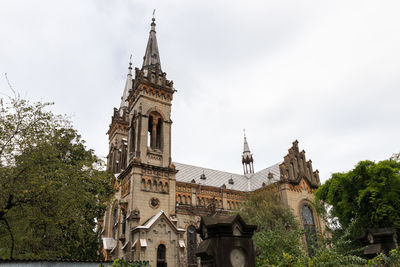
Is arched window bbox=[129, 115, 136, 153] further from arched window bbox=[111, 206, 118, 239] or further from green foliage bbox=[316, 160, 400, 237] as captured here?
green foliage bbox=[316, 160, 400, 237]

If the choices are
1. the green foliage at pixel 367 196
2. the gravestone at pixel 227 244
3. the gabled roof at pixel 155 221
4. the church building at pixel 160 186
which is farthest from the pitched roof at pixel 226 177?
the gravestone at pixel 227 244

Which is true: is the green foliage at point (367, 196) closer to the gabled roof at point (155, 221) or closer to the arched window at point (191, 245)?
the arched window at point (191, 245)

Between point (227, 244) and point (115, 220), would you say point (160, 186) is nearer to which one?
point (115, 220)

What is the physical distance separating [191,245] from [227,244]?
21302 millimetres

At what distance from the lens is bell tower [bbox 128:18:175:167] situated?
97.7 feet

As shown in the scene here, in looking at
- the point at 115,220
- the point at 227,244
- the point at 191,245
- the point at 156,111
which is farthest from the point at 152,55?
the point at 227,244

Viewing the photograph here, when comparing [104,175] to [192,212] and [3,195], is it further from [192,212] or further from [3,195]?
[192,212]

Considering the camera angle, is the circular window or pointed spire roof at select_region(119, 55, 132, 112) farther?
pointed spire roof at select_region(119, 55, 132, 112)

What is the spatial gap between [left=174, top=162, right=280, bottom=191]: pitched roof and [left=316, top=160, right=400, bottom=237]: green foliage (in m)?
11.8

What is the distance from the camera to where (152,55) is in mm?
37000

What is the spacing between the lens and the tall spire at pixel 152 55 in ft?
117

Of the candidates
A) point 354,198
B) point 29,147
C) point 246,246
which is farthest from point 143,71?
point 246,246

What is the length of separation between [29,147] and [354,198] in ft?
75.3

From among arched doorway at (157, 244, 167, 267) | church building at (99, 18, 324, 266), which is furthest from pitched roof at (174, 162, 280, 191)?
arched doorway at (157, 244, 167, 267)
